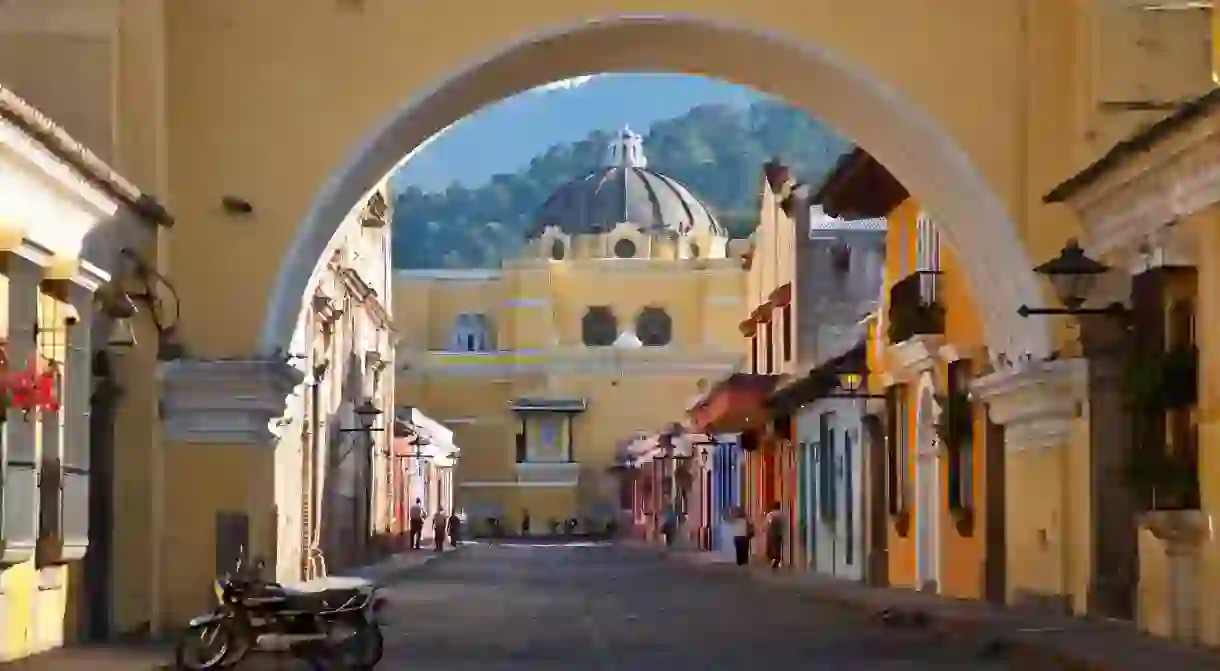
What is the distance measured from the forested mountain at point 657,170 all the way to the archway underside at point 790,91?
106307 mm

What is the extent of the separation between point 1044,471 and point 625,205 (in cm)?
7931

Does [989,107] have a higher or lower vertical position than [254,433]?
higher

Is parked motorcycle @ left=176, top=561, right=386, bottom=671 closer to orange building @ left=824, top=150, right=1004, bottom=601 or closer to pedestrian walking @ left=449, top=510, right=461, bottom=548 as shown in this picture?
orange building @ left=824, top=150, right=1004, bottom=601

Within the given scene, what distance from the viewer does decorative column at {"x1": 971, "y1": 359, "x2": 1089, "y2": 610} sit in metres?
20.9

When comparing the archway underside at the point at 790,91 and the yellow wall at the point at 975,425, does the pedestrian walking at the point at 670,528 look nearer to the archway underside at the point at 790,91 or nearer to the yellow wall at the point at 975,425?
the yellow wall at the point at 975,425

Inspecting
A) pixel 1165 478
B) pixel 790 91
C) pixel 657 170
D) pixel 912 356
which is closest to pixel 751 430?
pixel 912 356

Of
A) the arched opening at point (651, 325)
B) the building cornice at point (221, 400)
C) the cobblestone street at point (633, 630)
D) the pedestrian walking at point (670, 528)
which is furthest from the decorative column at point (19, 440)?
the arched opening at point (651, 325)

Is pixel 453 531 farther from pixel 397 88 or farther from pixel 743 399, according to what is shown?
pixel 397 88

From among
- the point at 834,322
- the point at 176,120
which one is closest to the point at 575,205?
the point at 834,322

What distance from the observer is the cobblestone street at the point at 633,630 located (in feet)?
59.0

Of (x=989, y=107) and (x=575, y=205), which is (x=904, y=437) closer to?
(x=989, y=107)

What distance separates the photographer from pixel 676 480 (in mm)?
70250

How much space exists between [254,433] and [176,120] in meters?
2.93

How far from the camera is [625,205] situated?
330 feet
